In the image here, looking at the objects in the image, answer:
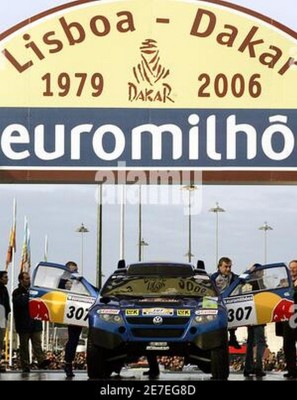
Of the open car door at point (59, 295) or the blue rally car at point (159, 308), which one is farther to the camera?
the open car door at point (59, 295)

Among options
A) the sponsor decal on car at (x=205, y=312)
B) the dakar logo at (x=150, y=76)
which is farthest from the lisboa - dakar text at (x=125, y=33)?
the sponsor decal on car at (x=205, y=312)

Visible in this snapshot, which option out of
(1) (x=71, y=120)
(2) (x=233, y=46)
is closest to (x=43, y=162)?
(1) (x=71, y=120)

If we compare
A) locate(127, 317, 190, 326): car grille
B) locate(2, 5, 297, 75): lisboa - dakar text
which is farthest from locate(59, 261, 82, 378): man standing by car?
locate(2, 5, 297, 75): lisboa - dakar text

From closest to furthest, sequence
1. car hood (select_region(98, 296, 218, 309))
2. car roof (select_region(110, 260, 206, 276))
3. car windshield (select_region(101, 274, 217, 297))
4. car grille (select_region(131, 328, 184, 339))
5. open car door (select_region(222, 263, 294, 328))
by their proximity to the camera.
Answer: car grille (select_region(131, 328, 184, 339)), car hood (select_region(98, 296, 218, 309)), car windshield (select_region(101, 274, 217, 297)), car roof (select_region(110, 260, 206, 276)), open car door (select_region(222, 263, 294, 328))

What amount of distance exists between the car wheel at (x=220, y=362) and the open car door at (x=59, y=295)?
6.21 ft

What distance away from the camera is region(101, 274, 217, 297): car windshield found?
11.7 m

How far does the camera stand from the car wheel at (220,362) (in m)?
11.4

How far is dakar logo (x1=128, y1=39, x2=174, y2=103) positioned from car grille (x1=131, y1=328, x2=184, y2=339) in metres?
3.75

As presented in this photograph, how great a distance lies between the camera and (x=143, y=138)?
13570 mm

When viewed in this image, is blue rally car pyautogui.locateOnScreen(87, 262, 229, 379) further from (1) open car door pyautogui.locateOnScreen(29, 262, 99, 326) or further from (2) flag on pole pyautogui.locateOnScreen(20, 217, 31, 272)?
(2) flag on pole pyautogui.locateOnScreen(20, 217, 31, 272)

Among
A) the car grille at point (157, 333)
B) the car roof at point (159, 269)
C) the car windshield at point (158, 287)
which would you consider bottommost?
the car grille at point (157, 333)

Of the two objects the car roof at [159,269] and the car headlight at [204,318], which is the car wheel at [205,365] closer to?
the car headlight at [204,318]

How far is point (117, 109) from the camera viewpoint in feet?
44.6
